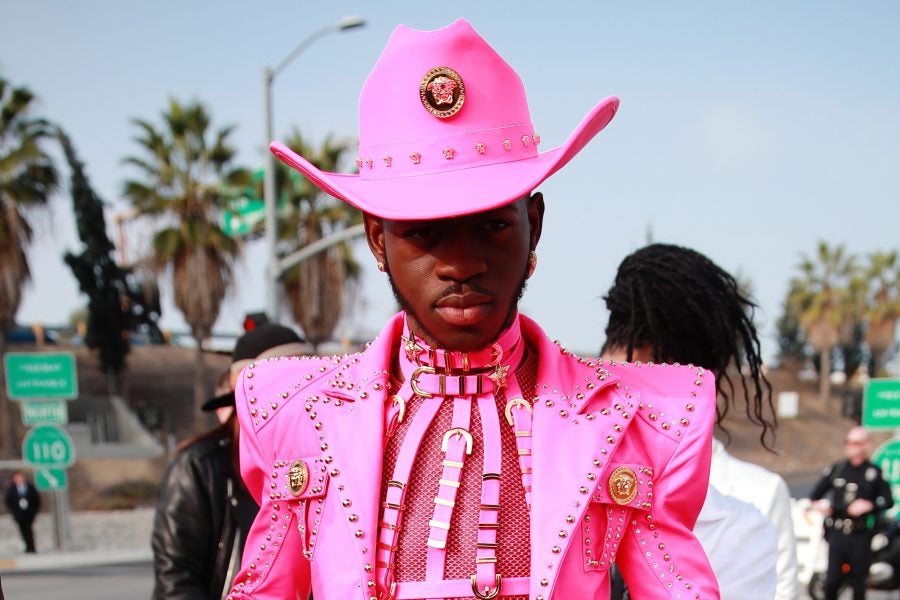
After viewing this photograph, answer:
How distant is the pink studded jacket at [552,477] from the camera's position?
60.8 inches

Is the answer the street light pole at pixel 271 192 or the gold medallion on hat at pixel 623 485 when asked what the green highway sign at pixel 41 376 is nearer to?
the street light pole at pixel 271 192

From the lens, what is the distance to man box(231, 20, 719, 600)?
1539mm

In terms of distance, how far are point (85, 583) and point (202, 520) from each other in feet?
32.6

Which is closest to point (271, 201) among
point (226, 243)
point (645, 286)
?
point (226, 243)

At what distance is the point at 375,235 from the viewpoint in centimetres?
170

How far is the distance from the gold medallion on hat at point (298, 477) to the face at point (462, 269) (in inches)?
12.8

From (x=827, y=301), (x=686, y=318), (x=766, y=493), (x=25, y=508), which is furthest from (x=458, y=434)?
(x=827, y=301)

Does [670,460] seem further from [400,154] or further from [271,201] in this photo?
[271,201]

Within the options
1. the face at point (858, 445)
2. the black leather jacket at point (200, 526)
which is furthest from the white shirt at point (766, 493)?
the face at point (858, 445)

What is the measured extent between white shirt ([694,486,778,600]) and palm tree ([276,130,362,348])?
21.7m

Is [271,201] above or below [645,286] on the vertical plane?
above

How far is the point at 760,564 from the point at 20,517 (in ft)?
50.5

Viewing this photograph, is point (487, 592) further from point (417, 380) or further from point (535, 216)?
point (535, 216)

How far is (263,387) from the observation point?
175 centimetres
